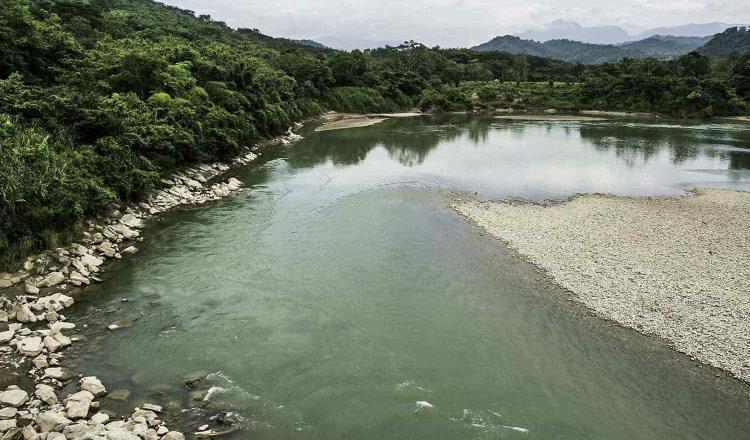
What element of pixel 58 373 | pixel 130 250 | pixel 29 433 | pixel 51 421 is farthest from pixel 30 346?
pixel 130 250

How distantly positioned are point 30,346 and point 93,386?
2918 mm

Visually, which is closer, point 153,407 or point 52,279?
point 153,407

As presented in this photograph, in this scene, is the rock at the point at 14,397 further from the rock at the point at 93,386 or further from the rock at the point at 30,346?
the rock at the point at 30,346

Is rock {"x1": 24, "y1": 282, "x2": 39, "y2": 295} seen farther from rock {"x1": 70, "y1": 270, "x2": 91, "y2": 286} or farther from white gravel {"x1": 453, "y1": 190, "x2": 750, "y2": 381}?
white gravel {"x1": 453, "y1": 190, "x2": 750, "y2": 381}

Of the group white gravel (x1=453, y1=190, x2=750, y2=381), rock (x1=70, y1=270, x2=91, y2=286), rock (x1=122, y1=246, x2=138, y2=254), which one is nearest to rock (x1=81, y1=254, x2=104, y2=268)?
rock (x1=70, y1=270, x2=91, y2=286)

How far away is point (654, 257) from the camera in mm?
21141

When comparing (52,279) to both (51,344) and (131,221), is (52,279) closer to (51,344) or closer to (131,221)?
(51,344)

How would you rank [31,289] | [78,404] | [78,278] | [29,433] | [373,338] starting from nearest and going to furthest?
[29,433] < [78,404] < [373,338] < [31,289] < [78,278]

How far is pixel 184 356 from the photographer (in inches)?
553

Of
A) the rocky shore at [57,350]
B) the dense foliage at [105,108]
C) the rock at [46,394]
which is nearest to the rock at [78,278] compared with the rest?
the rocky shore at [57,350]

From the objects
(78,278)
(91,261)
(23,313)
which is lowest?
(23,313)

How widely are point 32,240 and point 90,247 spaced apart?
2555 mm

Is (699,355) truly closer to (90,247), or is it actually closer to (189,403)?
(189,403)

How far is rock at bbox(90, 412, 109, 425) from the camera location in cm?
1110
